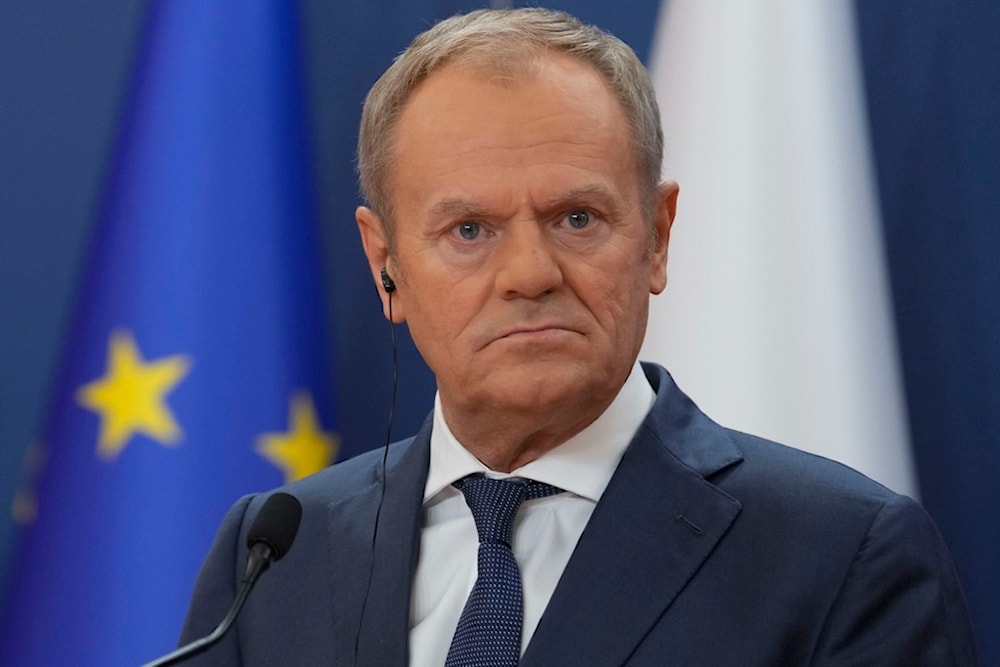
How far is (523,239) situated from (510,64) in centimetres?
25

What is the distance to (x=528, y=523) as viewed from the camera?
72.6 inches

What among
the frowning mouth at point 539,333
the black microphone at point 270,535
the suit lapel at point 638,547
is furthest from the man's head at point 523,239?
the black microphone at point 270,535

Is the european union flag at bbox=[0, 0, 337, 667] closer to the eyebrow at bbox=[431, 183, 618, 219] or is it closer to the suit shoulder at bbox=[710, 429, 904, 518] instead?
the eyebrow at bbox=[431, 183, 618, 219]

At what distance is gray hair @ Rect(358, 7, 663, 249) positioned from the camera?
1866 mm

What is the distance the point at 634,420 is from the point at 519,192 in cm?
36

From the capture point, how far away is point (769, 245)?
90.6 inches

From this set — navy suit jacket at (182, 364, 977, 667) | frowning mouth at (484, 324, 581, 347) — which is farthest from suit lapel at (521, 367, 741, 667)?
frowning mouth at (484, 324, 581, 347)

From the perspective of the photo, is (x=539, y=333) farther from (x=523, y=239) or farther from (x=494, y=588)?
(x=494, y=588)

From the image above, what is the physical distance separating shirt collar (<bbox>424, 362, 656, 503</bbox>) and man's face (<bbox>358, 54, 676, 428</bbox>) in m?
0.04

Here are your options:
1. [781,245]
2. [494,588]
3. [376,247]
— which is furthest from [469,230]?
[781,245]

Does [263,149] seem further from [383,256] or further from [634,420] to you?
Result: [634,420]

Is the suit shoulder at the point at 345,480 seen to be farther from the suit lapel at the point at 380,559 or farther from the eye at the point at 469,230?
the eye at the point at 469,230

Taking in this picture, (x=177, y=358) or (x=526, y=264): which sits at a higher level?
(x=526, y=264)

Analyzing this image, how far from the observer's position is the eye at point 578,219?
1.80 meters
